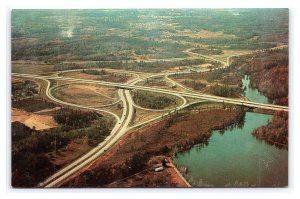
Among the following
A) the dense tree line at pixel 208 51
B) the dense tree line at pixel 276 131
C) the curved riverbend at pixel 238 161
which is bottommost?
the curved riverbend at pixel 238 161

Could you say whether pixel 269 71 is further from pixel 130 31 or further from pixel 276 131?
pixel 130 31

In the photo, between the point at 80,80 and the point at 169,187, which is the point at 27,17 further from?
the point at 169,187

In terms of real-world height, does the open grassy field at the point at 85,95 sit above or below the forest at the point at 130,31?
below

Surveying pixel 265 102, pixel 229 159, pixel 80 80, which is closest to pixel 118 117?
pixel 80 80

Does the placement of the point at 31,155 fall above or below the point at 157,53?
below

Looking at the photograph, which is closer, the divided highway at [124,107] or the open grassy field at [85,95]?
the divided highway at [124,107]

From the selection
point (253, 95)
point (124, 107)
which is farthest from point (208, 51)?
point (124, 107)

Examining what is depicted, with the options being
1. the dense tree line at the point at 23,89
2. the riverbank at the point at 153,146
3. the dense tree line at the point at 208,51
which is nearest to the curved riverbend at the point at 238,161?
the riverbank at the point at 153,146

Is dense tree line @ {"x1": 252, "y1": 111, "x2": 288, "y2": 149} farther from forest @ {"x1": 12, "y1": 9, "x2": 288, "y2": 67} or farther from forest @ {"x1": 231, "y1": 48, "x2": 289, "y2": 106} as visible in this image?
forest @ {"x1": 12, "y1": 9, "x2": 288, "y2": 67}

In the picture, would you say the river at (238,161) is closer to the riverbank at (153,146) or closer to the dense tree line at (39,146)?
the riverbank at (153,146)
